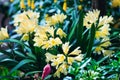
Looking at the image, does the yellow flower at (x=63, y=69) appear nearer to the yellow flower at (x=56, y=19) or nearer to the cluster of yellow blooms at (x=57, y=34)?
the cluster of yellow blooms at (x=57, y=34)

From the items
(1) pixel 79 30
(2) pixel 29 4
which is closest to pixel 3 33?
(1) pixel 79 30

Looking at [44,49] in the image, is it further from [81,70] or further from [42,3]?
[42,3]

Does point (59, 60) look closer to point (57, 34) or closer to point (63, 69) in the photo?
point (63, 69)

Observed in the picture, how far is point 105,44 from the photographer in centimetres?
270

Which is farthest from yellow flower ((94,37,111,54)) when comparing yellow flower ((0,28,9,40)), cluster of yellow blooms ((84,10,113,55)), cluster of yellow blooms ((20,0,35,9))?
cluster of yellow blooms ((20,0,35,9))

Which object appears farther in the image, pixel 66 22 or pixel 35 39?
pixel 66 22

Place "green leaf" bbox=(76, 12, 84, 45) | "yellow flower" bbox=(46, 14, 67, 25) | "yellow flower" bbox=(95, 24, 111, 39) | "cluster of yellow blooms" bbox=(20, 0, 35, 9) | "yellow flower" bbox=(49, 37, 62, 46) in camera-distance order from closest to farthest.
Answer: "yellow flower" bbox=(49, 37, 62, 46) < "yellow flower" bbox=(95, 24, 111, 39) < "green leaf" bbox=(76, 12, 84, 45) < "yellow flower" bbox=(46, 14, 67, 25) < "cluster of yellow blooms" bbox=(20, 0, 35, 9)

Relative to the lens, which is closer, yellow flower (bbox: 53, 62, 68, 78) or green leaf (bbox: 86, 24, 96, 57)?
yellow flower (bbox: 53, 62, 68, 78)

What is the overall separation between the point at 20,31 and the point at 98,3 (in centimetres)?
91

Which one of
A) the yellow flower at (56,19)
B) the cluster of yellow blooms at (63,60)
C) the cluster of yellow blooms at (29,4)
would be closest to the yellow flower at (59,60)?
the cluster of yellow blooms at (63,60)

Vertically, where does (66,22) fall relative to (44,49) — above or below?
above

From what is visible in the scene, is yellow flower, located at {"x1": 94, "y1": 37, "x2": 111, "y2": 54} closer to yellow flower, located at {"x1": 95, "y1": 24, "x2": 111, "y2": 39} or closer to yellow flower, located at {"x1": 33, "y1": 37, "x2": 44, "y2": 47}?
yellow flower, located at {"x1": 95, "y1": 24, "x2": 111, "y2": 39}

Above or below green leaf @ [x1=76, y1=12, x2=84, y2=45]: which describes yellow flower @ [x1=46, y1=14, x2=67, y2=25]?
above

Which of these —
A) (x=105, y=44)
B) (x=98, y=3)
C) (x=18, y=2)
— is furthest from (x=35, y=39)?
(x=18, y=2)
